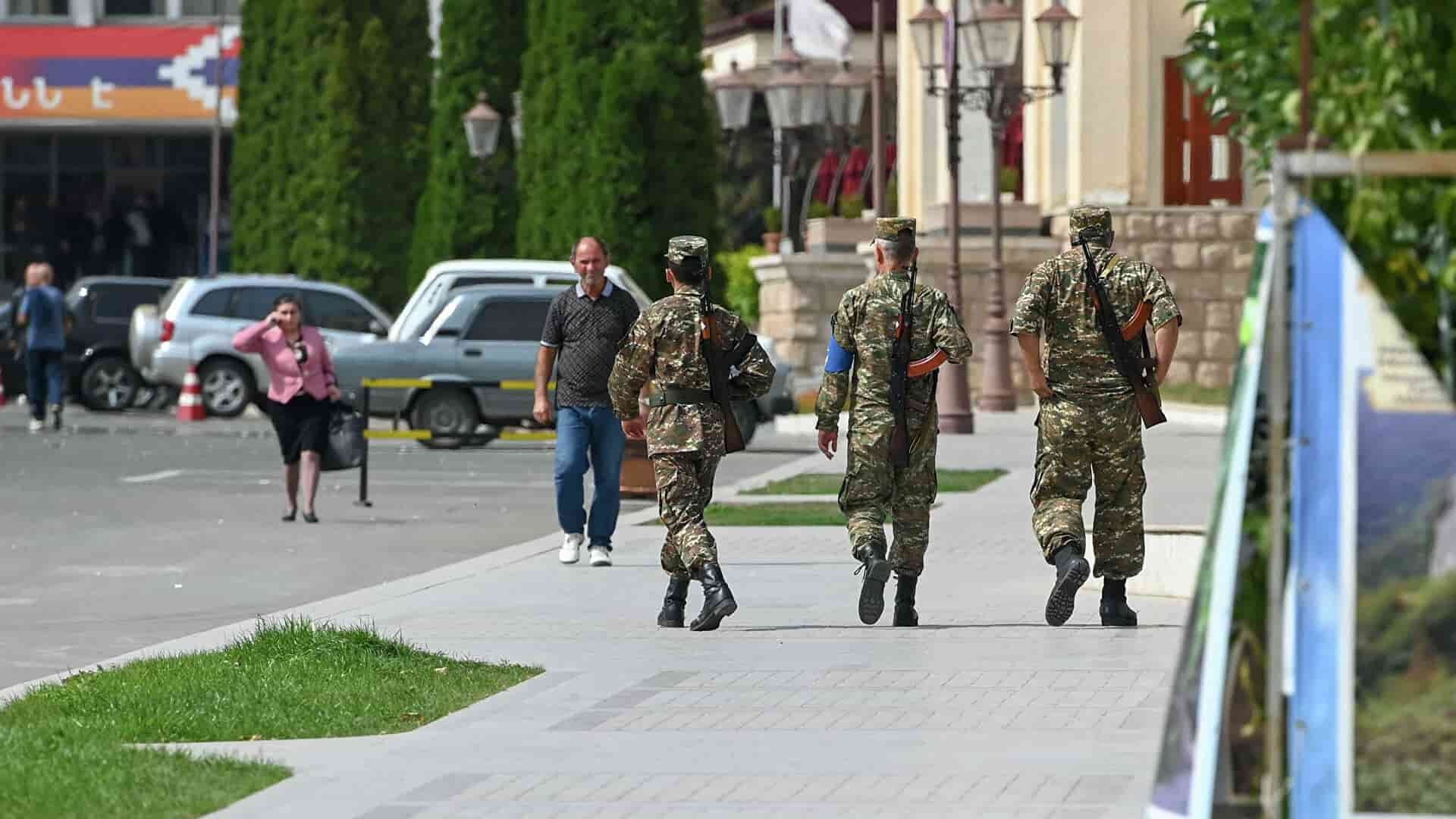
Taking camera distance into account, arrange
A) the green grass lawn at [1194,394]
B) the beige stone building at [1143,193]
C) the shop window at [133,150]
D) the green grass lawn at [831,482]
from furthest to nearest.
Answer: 1. the shop window at [133,150]
2. the beige stone building at [1143,193]
3. the green grass lawn at [1194,394]
4. the green grass lawn at [831,482]

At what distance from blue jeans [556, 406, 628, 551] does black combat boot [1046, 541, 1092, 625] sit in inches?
141

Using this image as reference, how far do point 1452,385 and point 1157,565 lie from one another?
7.79 metres

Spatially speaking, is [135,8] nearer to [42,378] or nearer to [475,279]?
[42,378]

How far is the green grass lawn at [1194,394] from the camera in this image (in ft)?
107

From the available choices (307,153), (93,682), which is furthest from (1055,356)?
(307,153)

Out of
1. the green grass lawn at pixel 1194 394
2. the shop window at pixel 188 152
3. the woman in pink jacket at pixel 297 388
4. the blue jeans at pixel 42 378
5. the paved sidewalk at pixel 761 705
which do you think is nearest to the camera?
the paved sidewalk at pixel 761 705

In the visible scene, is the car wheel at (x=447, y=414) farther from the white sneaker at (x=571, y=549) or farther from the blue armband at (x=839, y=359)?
the blue armband at (x=839, y=359)

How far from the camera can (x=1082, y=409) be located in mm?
11789

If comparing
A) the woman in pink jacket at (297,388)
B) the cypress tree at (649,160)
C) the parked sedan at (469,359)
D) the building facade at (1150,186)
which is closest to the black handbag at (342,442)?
the woman in pink jacket at (297,388)

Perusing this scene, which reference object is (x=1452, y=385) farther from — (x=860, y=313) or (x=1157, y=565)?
(x=1157, y=565)

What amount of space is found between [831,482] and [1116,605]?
10246 millimetres

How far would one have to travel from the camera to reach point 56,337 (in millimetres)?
31188

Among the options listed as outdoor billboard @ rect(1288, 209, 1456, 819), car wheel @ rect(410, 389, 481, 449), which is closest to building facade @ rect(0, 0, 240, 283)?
car wheel @ rect(410, 389, 481, 449)

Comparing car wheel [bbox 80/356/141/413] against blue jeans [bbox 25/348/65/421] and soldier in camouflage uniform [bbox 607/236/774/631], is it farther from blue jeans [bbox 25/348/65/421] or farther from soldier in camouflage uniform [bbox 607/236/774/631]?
soldier in camouflage uniform [bbox 607/236/774/631]
